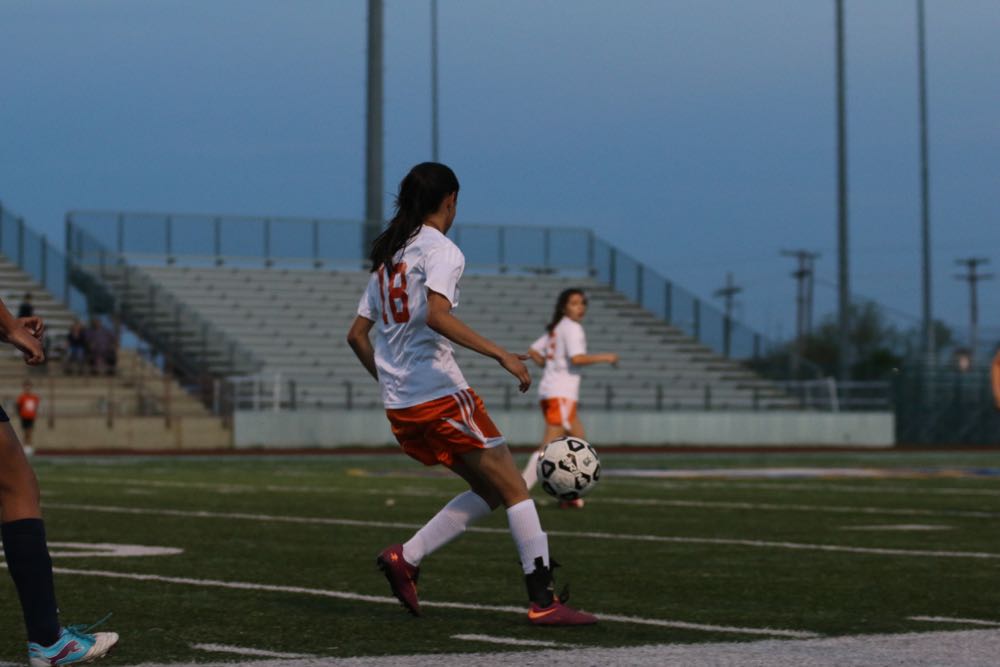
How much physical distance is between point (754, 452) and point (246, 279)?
1405cm

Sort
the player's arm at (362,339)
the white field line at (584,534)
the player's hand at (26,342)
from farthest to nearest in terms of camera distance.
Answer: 1. the white field line at (584,534)
2. the player's arm at (362,339)
3. the player's hand at (26,342)

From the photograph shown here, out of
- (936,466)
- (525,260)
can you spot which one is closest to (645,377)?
(525,260)

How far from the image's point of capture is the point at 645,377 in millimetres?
45188

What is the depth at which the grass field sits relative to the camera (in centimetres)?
782

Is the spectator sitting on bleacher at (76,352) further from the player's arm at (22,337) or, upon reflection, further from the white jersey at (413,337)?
the player's arm at (22,337)

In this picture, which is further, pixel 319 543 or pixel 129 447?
pixel 129 447

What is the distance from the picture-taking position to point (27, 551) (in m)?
6.37

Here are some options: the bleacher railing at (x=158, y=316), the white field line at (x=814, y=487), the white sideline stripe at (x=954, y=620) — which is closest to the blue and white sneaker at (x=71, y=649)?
the white sideline stripe at (x=954, y=620)

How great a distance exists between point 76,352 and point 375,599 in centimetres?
3122

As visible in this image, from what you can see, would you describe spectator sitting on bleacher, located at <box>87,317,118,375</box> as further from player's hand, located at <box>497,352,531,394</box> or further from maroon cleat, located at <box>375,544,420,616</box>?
player's hand, located at <box>497,352,531,394</box>

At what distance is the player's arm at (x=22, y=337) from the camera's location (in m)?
6.08

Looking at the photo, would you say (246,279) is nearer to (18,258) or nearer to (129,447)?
(18,258)

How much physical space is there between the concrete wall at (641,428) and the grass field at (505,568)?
17.0 meters

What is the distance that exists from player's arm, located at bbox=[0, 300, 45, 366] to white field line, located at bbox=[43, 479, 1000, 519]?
11128mm
